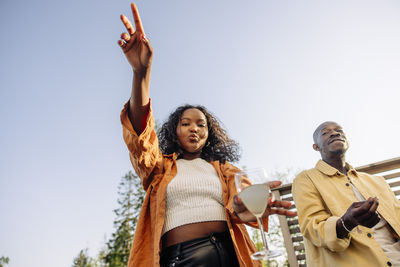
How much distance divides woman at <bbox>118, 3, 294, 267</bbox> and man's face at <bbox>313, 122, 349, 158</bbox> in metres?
1.59

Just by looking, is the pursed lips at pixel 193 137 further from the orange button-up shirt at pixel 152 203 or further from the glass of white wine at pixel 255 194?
the glass of white wine at pixel 255 194

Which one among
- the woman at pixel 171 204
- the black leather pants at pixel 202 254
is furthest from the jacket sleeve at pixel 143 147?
the black leather pants at pixel 202 254

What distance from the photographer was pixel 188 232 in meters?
1.65

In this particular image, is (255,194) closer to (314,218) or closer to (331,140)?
(314,218)

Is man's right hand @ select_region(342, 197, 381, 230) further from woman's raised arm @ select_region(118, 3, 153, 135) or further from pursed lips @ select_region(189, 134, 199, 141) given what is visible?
woman's raised arm @ select_region(118, 3, 153, 135)

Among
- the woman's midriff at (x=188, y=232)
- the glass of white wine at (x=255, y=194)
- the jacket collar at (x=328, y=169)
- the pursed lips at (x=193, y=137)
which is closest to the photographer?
the glass of white wine at (x=255, y=194)

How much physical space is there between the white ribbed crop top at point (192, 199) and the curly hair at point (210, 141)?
0.48 m

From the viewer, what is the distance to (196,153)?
94.7 inches

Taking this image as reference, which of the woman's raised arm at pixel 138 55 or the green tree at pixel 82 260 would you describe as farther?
the green tree at pixel 82 260

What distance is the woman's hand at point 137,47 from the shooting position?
1.66 m

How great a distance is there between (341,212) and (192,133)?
5.15ft

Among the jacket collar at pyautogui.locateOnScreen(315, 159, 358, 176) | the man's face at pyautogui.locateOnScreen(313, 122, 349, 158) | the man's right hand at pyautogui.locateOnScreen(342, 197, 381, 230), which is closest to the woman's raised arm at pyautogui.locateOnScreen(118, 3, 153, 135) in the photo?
the man's right hand at pyautogui.locateOnScreen(342, 197, 381, 230)

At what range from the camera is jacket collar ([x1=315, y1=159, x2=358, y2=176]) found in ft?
9.16

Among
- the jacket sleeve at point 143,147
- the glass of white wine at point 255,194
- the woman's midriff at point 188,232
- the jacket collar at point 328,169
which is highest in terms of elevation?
the jacket sleeve at point 143,147
